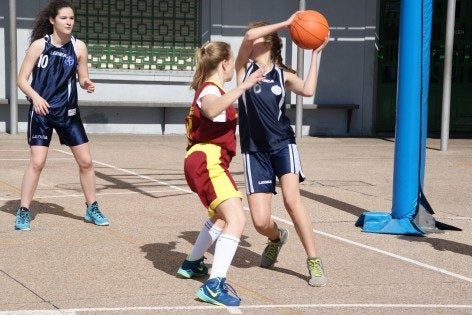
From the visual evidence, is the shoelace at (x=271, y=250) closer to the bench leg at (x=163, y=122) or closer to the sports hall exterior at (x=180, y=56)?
the sports hall exterior at (x=180, y=56)

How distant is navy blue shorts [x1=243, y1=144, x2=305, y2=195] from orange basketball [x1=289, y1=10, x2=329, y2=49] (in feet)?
2.54

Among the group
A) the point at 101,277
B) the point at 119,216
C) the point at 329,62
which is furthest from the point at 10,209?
the point at 329,62

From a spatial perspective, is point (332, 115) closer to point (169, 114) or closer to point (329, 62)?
point (329, 62)

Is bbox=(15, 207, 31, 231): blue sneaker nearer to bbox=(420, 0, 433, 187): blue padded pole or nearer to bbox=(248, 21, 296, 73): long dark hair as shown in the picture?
bbox=(248, 21, 296, 73): long dark hair

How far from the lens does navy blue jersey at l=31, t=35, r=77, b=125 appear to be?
923 cm

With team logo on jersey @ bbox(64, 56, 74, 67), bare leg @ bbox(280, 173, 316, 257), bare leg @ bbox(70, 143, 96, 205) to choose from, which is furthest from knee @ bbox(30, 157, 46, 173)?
bare leg @ bbox(280, 173, 316, 257)

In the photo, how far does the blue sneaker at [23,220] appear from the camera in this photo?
29.7 feet

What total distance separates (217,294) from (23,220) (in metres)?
3.08

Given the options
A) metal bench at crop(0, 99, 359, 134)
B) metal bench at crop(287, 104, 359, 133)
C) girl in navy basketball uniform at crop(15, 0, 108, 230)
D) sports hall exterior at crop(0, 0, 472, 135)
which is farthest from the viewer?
metal bench at crop(287, 104, 359, 133)

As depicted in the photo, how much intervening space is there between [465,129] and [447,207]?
9773 millimetres

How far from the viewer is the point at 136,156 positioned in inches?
607

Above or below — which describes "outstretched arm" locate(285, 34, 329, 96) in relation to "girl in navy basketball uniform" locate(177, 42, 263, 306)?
above

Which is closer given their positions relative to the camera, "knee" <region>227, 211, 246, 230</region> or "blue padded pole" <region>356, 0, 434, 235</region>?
"knee" <region>227, 211, 246, 230</region>

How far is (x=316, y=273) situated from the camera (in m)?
7.25
